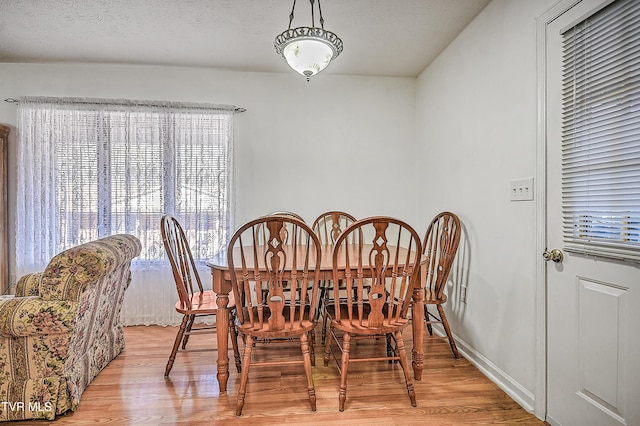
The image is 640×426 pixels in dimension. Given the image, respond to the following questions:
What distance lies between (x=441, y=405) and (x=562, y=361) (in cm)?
65

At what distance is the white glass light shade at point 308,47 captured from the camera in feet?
5.76

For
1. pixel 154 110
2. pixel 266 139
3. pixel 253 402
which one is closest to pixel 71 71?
pixel 154 110

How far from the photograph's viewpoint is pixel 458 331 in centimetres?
259

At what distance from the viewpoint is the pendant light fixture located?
176 centimetres

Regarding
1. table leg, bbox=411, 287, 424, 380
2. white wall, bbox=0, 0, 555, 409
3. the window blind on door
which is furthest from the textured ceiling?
table leg, bbox=411, 287, 424, 380

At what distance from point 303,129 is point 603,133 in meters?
2.48

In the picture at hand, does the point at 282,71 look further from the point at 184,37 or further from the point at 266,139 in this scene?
the point at 184,37

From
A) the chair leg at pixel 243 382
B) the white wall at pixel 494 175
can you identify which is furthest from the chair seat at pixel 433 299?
the chair leg at pixel 243 382

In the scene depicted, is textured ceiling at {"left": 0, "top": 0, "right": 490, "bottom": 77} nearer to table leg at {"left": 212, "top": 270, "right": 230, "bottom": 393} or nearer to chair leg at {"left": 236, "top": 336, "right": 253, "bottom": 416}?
table leg at {"left": 212, "top": 270, "right": 230, "bottom": 393}

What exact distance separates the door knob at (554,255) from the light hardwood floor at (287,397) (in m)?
0.84

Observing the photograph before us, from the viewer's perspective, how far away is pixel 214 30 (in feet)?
8.36

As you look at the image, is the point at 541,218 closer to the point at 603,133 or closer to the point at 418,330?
the point at 603,133

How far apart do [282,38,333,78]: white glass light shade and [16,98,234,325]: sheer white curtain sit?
1523 millimetres

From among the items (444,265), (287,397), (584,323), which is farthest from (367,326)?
(584,323)
